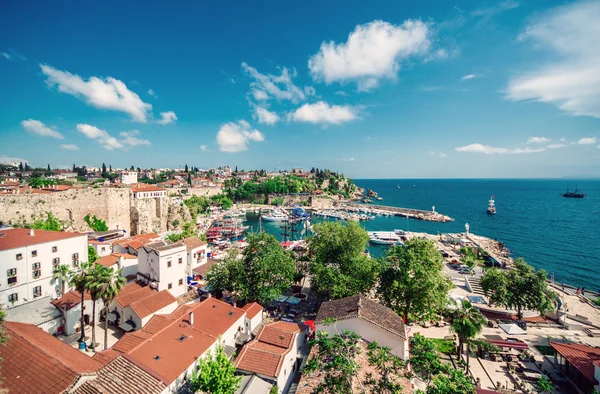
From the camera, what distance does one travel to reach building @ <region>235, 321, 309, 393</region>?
47.1 feet

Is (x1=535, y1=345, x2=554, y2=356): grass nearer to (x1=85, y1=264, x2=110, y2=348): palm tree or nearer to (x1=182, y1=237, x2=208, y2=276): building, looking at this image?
(x1=85, y1=264, x2=110, y2=348): palm tree

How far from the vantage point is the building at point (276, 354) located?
1435cm

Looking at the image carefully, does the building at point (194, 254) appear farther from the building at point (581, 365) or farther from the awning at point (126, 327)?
the building at point (581, 365)

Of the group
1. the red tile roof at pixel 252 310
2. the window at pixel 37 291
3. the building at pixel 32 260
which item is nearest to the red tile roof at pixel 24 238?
the building at pixel 32 260

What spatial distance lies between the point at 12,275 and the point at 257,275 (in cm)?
1778

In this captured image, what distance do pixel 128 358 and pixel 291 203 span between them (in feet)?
359

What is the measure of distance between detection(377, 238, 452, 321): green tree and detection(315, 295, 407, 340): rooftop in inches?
99.3

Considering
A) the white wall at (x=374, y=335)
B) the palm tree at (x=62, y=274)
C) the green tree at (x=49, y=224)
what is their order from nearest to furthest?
1. the white wall at (x=374, y=335)
2. the palm tree at (x=62, y=274)
3. the green tree at (x=49, y=224)

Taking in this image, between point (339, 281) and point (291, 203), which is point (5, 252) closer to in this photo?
point (339, 281)

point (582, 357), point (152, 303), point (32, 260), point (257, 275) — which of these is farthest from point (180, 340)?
point (582, 357)

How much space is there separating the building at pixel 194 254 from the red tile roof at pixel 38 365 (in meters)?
17.9

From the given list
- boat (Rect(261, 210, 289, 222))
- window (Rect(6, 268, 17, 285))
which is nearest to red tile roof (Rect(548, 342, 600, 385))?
window (Rect(6, 268, 17, 285))

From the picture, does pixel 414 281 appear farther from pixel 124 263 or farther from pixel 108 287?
pixel 124 263

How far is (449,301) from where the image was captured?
20.1 meters
